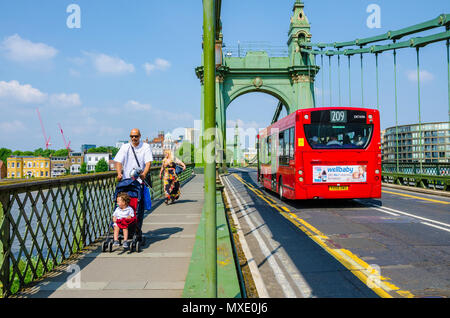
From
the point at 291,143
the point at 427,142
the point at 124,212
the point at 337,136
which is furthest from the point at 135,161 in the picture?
the point at 427,142

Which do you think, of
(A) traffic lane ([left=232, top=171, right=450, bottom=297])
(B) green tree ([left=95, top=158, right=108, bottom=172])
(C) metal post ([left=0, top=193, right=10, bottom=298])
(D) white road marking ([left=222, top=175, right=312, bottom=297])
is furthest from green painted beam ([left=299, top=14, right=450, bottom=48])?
(B) green tree ([left=95, top=158, right=108, bottom=172])

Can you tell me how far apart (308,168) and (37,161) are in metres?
172

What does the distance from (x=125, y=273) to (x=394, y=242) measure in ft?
15.0

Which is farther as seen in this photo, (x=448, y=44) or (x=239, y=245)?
(x=448, y=44)

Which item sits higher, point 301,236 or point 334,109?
point 334,109

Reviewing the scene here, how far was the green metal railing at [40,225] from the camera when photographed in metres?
3.89

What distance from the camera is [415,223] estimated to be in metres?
8.60

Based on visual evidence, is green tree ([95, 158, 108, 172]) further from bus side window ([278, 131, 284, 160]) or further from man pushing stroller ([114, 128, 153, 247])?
man pushing stroller ([114, 128, 153, 247])

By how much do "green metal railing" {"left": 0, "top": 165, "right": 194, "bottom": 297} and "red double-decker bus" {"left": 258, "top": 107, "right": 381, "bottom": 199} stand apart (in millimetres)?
6303

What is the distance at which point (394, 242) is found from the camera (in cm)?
668

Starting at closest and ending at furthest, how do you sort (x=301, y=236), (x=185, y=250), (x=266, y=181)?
1. (x=185, y=250)
2. (x=301, y=236)
3. (x=266, y=181)

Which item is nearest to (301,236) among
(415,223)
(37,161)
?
(415,223)

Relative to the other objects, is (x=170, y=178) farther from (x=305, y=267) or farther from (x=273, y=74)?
(x=273, y=74)
